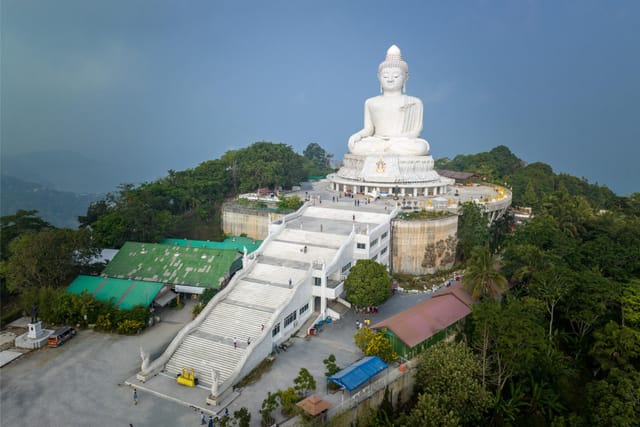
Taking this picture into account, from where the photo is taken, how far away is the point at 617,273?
2766 centimetres

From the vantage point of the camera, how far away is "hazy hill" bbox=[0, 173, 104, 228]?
90.1 metres

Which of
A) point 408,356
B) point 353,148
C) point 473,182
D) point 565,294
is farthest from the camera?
point 473,182

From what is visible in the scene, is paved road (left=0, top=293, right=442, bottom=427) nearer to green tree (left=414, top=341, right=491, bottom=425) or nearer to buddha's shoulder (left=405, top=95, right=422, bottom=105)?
green tree (left=414, top=341, right=491, bottom=425)

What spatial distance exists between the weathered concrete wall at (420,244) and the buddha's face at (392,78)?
16806mm

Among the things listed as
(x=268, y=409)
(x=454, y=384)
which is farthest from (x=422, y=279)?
(x=268, y=409)

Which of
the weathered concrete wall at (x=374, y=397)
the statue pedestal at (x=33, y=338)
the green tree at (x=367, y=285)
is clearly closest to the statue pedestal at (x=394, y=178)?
the green tree at (x=367, y=285)

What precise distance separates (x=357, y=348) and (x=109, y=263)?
17484 millimetres

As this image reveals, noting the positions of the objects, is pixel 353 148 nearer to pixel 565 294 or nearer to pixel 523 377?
pixel 565 294

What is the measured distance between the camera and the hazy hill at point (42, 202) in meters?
90.1

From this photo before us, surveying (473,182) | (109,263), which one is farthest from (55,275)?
(473,182)

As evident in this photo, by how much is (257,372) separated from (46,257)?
48.7 ft

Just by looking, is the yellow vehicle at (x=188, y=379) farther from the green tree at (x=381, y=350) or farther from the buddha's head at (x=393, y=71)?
the buddha's head at (x=393, y=71)

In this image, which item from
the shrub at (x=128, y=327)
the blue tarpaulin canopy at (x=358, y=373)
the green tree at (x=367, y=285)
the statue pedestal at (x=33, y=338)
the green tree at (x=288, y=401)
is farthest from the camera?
the green tree at (x=367, y=285)

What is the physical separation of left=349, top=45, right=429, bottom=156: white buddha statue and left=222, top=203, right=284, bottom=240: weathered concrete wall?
13166 millimetres
